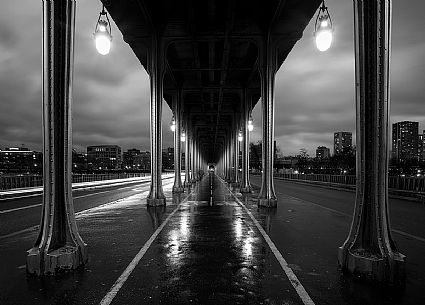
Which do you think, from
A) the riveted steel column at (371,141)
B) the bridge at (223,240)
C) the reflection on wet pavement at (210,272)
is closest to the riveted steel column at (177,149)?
the bridge at (223,240)

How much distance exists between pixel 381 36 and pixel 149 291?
221 inches

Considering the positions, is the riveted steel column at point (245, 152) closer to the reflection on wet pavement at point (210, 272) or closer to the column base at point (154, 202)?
the column base at point (154, 202)

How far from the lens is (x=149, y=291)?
4.54 meters

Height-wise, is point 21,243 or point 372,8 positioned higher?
point 372,8

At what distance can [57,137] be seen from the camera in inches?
222

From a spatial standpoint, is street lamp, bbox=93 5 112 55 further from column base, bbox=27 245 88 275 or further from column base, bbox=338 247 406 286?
column base, bbox=338 247 406 286

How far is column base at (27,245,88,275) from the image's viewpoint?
5.24 meters

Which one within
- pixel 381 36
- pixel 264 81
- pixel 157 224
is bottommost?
pixel 157 224

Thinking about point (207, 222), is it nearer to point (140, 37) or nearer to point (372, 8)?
point (372, 8)

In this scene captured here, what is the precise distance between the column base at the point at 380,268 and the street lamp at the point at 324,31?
5.18 m

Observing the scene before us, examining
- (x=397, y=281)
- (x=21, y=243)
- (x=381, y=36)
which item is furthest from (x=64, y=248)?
(x=381, y=36)

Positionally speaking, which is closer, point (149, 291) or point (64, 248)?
point (149, 291)

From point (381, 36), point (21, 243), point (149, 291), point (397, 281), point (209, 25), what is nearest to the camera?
point (149, 291)

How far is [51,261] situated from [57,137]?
7.15 feet
